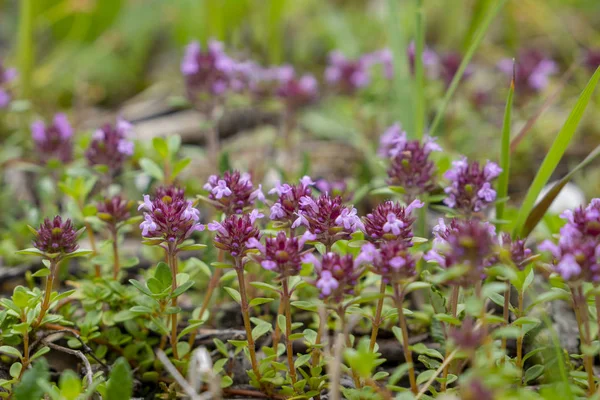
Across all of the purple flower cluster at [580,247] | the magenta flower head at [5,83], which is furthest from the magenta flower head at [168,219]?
the magenta flower head at [5,83]

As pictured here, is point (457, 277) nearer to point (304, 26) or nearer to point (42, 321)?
point (42, 321)

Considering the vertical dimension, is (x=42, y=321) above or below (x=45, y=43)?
below

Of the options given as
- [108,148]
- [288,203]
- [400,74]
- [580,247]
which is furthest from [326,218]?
[400,74]

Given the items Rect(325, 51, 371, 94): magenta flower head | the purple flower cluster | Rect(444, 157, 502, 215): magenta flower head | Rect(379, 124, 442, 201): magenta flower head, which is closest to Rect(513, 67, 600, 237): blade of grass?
Rect(444, 157, 502, 215): magenta flower head

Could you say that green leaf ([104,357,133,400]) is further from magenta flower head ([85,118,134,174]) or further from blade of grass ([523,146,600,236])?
blade of grass ([523,146,600,236])

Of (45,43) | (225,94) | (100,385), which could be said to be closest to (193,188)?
(225,94)

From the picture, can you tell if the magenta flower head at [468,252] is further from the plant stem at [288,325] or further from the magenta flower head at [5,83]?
the magenta flower head at [5,83]
